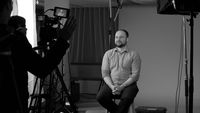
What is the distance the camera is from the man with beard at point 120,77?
13.2 ft

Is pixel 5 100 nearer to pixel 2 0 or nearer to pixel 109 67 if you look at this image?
pixel 2 0

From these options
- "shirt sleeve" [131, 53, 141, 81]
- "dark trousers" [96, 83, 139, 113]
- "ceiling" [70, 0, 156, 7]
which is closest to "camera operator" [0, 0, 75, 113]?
"dark trousers" [96, 83, 139, 113]


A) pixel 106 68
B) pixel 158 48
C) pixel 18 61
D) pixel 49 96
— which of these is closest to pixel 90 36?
pixel 158 48

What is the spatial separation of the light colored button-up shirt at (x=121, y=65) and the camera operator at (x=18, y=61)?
278 centimetres

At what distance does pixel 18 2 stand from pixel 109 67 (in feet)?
5.04

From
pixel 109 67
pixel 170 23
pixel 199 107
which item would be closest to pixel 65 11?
pixel 109 67

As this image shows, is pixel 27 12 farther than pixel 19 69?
Yes

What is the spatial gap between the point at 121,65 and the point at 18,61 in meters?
2.93

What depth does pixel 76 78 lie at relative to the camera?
6.85 m

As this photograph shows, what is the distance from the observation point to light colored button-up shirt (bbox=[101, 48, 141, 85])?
4207 millimetres

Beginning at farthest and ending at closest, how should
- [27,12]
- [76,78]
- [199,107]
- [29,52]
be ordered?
[76,78] < [199,107] < [27,12] < [29,52]

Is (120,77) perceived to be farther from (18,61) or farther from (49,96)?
(18,61)

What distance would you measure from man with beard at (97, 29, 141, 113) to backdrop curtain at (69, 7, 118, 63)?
118 inches

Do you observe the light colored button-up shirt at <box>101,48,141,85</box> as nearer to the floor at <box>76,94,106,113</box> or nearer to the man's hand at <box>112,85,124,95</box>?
the man's hand at <box>112,85,124,95</box>
